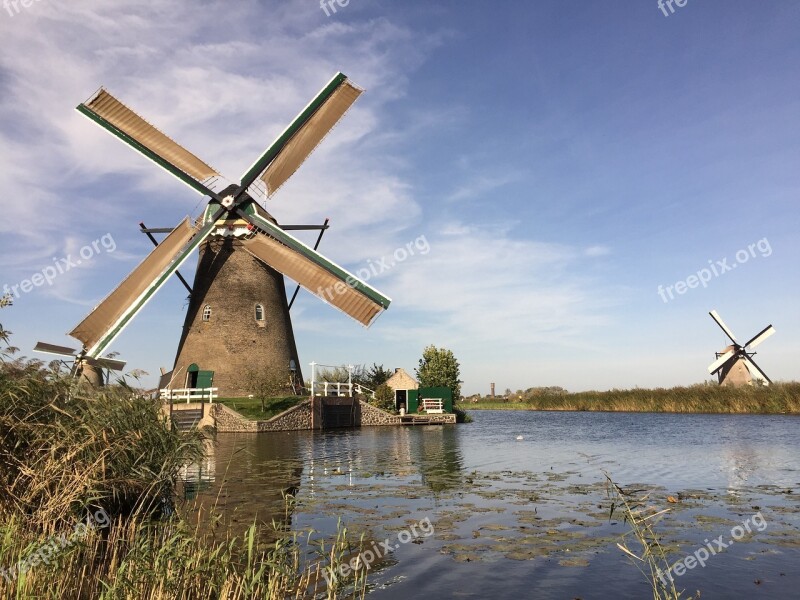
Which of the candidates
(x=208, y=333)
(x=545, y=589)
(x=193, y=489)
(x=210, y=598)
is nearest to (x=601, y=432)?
(x=208, y=333)

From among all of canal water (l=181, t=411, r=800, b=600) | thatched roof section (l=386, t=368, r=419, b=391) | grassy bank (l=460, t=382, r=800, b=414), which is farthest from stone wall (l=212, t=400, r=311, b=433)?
grassy bank (l=460, t=382, r=800, b=414)

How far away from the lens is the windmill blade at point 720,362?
5866 cm

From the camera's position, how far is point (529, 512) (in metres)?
9.34

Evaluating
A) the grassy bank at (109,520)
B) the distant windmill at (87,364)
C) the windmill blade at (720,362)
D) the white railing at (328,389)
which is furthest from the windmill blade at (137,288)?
the windmill blade at (720,362)

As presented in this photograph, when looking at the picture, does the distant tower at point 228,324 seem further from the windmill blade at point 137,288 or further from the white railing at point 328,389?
the white railing at point 328,389

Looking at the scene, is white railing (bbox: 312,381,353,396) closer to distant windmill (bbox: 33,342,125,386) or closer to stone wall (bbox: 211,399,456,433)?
stone wall (bbox: 211,399,456,433)

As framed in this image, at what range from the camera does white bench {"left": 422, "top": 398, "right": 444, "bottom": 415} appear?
4109cm

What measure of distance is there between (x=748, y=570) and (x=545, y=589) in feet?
8.22

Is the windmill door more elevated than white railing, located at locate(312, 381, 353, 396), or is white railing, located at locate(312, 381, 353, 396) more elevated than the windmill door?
the windmill door

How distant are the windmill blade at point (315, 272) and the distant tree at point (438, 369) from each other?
32220 millimetres

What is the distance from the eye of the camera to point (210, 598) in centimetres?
506

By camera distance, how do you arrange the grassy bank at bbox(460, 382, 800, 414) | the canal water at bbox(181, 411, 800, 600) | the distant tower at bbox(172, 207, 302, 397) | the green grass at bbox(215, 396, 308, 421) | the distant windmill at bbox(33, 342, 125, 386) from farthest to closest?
the grassy bank at bbox(460, 382, 800, 414) < the distant tower at bbox(172, 207, 302, 397) < the green grass at bbox(215, 396, 308, 421) < the distant windmill at bbox(33, 342, 125, 386) < the canal water at bbox(181, 411, 800, 600)

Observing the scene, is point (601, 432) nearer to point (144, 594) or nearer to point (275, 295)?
point (275, 295)

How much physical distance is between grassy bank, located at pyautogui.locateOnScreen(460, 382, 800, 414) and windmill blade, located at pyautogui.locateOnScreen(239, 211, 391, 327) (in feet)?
99.5
